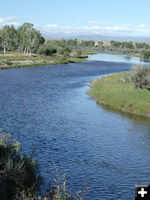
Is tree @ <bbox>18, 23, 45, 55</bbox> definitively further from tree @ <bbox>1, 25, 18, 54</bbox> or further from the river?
the river

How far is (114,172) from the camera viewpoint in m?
23.2

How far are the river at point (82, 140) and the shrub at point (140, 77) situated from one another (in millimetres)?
9831

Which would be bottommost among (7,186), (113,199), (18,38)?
(113,199)

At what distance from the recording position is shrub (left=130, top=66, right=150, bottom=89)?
183ft

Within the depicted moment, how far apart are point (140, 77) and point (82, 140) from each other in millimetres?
29675

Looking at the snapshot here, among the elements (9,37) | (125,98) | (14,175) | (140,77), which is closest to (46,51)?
(9,37)

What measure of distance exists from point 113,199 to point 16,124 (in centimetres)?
1918

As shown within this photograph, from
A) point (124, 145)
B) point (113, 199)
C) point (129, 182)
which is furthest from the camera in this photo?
point (124, 145)

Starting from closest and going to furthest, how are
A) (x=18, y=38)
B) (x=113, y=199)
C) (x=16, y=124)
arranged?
(x=113, y=199)
(x=16, y=124)
(x=18, y=38)

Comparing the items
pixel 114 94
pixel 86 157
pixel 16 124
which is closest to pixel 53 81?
pixel 114 94

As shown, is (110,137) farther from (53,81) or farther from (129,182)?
(53,81)

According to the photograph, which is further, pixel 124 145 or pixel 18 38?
pixel 18 38

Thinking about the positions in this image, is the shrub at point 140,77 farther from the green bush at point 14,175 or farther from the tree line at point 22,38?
the tree line at point 22,38

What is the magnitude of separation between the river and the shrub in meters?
9.83
